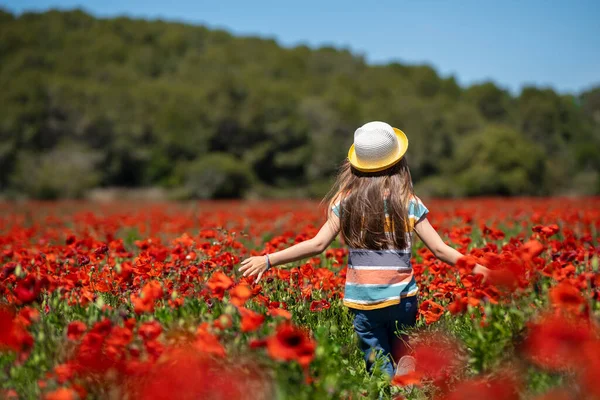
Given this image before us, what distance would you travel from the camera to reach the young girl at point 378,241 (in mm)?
3375

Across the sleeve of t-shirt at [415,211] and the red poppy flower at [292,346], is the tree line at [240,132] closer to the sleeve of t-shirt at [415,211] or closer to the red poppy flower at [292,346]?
the sleeve of t-shirt at [415,211]

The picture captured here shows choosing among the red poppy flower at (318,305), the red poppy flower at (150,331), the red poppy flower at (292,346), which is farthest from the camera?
the red poppy flower at (318,305)

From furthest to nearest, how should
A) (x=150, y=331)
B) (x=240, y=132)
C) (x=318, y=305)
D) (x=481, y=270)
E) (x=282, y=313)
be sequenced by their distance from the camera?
(x=240, y=132) → (x=318, y=305) → (x=481, y=270) → (x=282, y=313) → (x=150, y=331)

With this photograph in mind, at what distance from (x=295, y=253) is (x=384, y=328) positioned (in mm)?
745

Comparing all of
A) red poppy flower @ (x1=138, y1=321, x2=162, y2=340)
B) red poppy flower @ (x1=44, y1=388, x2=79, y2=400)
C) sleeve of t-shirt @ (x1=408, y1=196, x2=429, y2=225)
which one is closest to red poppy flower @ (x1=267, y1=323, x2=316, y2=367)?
red poppy flower @ (x1=138, y1=321, x2=162, y2=340)

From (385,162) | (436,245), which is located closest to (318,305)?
(436,245)

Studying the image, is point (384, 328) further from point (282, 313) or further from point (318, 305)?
point (282, 313)

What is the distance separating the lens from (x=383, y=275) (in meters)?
3.37

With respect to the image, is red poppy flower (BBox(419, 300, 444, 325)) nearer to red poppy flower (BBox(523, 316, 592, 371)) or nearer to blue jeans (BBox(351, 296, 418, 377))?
blue jeans (BBox(351, 296, 418, 377))

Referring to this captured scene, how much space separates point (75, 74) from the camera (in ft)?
217

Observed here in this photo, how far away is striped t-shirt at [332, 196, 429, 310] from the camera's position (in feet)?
11.0

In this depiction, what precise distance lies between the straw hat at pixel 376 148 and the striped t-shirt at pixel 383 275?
27 centimetres

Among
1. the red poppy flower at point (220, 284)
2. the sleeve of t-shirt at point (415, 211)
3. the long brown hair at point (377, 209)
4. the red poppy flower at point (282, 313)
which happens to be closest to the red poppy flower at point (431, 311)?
the long brown hair at point (377, 209)

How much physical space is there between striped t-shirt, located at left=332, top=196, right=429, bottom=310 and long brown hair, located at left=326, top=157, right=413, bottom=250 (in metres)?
0.04
